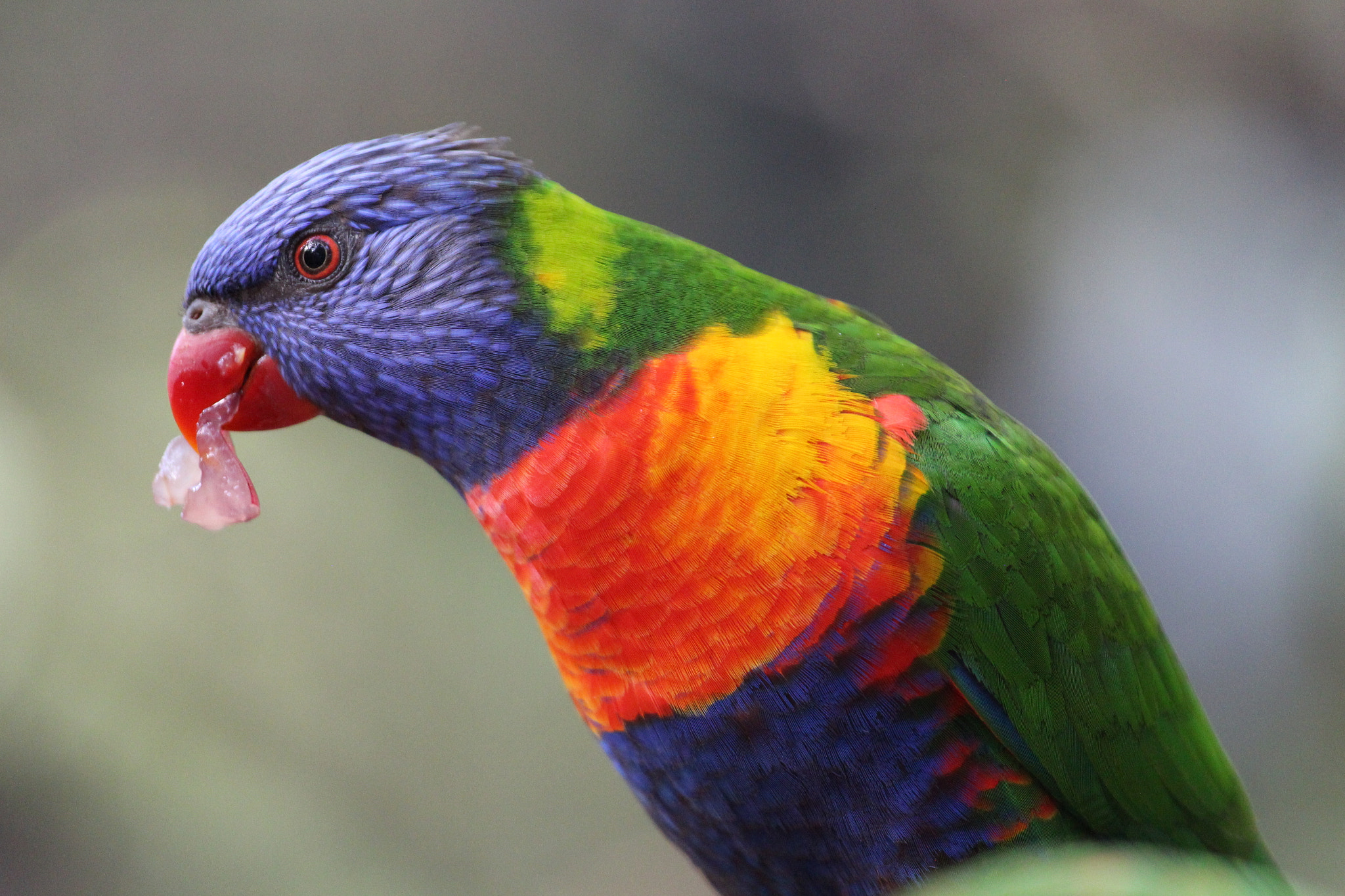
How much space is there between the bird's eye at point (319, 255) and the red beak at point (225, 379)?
6.2 inches

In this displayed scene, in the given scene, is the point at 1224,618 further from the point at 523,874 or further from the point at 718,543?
the point at 718,543

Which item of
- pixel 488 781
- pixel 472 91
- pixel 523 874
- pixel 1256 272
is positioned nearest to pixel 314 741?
pixel 488 781

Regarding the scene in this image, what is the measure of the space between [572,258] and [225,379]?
57cm

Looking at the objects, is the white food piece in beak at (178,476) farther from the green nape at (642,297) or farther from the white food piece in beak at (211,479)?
the green nape at (642,297)

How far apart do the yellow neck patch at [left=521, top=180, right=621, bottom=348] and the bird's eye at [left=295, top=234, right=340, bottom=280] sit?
0.28 metres

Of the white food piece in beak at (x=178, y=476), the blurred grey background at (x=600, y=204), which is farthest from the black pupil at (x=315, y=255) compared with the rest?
the blurred grey background at (x=600, y=204)

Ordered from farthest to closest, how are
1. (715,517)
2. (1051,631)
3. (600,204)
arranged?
(600,204) → (1051,631) → (715,517)

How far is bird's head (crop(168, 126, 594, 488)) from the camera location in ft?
4.58

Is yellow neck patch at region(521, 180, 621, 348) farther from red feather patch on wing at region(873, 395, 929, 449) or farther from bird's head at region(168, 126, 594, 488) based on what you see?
red feather patch on wing at region(873, 395, 929, 449)

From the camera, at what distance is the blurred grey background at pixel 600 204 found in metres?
3.44

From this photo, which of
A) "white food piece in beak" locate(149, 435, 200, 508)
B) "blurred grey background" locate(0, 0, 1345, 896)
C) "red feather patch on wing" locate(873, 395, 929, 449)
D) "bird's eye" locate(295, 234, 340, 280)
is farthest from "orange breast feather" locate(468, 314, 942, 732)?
"blurred grey background" locate(0, 0, 1345, 896)

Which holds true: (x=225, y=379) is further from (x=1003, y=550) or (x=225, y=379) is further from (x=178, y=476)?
(x=1003, y=550)

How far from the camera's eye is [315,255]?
1.46 metres

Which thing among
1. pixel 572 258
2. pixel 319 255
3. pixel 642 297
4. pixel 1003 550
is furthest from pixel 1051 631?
pixel 319 255
